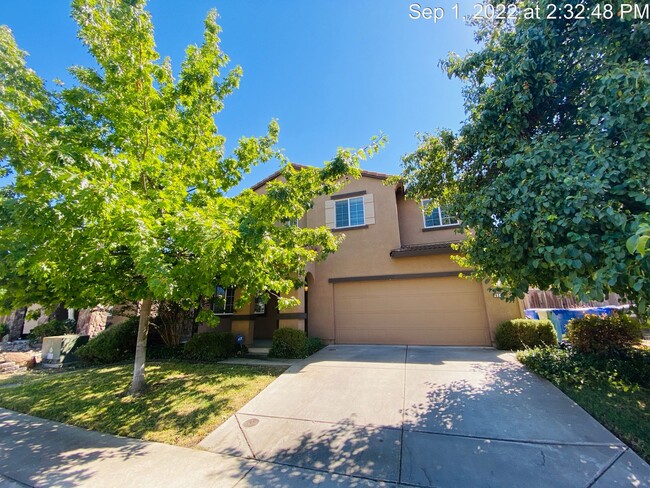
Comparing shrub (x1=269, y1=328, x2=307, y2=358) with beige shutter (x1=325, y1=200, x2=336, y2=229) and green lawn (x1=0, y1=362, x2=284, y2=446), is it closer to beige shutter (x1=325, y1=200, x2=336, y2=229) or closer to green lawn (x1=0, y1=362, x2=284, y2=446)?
green lawn (x1=0, y1=362, x2=284, y2=446)

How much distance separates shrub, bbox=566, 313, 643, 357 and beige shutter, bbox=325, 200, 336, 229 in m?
9.00

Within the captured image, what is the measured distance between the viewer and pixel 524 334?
29.4 feet

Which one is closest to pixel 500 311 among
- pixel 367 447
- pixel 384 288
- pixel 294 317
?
pixel 384 288

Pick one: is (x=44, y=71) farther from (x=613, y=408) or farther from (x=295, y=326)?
(x=613, y=408)

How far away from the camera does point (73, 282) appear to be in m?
5.09

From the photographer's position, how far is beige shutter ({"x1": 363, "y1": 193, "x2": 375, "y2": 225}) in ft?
39.9

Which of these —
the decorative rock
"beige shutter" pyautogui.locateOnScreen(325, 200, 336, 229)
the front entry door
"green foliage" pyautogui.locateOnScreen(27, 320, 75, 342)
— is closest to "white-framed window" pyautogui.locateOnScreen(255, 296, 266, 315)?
the front entry door

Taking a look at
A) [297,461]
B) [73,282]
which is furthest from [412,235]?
[73,282]

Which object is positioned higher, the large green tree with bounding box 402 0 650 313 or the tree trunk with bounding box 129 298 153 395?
Result: the large green tree with bounding box 402 0 650 313

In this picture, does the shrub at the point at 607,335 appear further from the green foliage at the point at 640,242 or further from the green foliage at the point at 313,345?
the green foliage at the point at 313,345

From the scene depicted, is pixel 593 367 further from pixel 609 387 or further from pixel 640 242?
pixel 640 242

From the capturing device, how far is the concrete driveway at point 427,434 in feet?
10.8

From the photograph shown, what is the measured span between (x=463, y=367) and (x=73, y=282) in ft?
30.2

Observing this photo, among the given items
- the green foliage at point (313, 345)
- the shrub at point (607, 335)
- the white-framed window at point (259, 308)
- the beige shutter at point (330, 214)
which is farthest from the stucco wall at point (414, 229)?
the white-framed window at point (259, 308)
